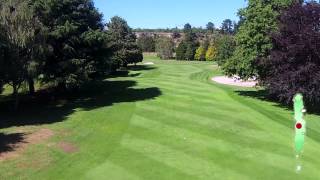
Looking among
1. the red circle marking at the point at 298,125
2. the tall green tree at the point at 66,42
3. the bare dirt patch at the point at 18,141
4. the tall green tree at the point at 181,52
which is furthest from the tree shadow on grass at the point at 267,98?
the tall green tree at the point at 181,52

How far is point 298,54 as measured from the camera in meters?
36.9

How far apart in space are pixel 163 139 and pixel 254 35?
21.5 metres

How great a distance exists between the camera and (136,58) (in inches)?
3632

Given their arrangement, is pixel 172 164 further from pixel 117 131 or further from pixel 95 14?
pixel 95 14

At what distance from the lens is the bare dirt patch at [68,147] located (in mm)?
24547

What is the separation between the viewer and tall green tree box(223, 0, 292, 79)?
142ft

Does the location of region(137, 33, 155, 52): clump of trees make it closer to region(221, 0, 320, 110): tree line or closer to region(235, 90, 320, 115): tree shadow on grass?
region(235, 90, 320, 115): tree shadow on grass

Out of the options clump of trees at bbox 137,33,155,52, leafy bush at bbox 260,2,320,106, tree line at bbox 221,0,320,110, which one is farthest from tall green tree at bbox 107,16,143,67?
clump of trees at bbox 137,33,155,52

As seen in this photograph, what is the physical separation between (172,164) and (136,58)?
71532mm

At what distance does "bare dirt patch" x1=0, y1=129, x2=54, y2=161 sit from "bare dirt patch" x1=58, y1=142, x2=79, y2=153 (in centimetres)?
160

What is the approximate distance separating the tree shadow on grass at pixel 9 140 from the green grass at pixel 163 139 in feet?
3.35

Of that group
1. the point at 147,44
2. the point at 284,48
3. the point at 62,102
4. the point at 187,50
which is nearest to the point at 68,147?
the point at 62,102

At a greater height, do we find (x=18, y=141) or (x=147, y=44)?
(x=147, y=44)

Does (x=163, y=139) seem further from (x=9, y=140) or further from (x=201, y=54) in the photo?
(x=201, y=54)
